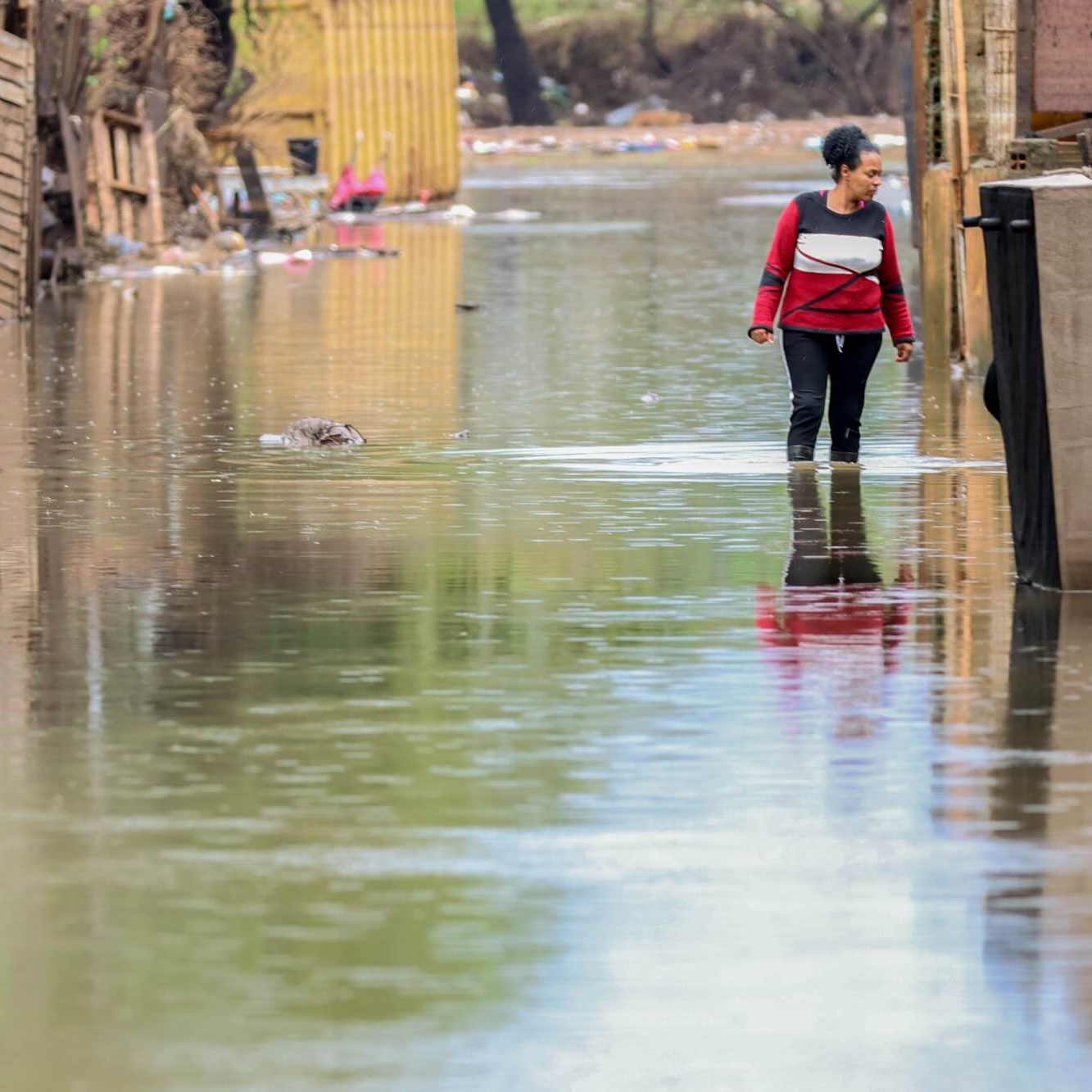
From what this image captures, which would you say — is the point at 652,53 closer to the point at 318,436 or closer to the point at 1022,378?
the point at 318,436

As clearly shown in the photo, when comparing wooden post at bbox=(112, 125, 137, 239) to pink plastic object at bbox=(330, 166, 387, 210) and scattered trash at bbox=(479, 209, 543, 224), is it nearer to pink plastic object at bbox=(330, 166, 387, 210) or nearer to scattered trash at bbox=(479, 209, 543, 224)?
pink plastic object at bbox=(330, 166, 387, 210)

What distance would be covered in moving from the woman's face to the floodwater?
118 centimetres

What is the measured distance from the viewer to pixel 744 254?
32125 mm

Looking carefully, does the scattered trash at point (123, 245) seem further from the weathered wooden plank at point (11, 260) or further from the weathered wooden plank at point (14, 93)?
the weathered wooden plank at point (14, 93)

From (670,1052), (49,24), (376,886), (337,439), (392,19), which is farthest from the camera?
(392,19)

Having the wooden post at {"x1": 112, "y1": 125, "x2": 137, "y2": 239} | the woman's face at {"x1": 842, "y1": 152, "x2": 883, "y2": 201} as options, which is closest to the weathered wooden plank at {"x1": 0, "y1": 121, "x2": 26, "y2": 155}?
the wooden post at {"x1": 112, "y1": 125, "x2": 137, "y2": 239}

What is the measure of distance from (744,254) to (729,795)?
25.4 meters

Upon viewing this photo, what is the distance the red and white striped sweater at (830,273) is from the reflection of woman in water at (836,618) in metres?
1.23

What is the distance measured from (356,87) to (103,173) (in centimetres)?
1353

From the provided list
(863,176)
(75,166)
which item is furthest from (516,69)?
(863,176)

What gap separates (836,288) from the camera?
13.0m

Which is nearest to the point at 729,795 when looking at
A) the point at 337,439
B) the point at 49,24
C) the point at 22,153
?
the point at 337,439

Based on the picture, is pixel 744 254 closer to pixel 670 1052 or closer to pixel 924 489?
pixel 924 489

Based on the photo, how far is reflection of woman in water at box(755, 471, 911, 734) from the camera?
328 inches
